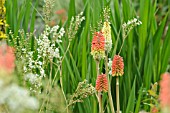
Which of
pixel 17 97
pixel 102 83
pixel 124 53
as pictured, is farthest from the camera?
pixel 124 53

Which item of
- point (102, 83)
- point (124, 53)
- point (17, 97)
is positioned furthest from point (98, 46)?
point (124, 53)

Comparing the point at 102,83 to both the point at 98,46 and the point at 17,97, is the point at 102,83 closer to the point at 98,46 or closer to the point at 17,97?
the point at 98,46

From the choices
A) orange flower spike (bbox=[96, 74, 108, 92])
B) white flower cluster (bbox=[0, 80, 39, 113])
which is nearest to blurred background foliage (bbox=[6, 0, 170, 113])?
orange flower spike (bbox=[96, 74, 108, 92])

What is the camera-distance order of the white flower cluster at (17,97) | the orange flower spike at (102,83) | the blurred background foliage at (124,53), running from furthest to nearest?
the blurred background foliage at (124,53), the orange flower spike at (102,83), the white flower cluster at (17,97)

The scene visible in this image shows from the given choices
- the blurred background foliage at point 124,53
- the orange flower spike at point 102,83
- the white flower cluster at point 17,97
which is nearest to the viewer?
the white flower cluster at point 17,97

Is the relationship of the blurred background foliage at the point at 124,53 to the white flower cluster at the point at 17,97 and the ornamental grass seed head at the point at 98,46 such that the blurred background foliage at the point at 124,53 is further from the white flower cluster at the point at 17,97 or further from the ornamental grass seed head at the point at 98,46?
the white flower cluster at the point at 17,97

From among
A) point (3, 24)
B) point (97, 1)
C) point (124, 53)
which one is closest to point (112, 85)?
point (124, 53)

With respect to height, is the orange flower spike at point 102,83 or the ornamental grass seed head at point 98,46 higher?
the ornamental grass seed head at point 98,46

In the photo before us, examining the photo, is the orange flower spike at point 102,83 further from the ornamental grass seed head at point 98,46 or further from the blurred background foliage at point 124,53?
the blurred background foliage at point 124,53

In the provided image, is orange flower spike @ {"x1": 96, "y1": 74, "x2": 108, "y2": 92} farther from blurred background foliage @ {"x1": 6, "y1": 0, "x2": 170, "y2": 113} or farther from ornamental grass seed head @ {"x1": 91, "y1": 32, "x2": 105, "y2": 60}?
blurred background foliage @ {"x1": 6, "y1": 0, "x2": 170, "y2": 113}

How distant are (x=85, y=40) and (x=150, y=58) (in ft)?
1.51

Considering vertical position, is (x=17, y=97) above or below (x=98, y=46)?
below

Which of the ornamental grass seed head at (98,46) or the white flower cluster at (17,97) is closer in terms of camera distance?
the white flower cluster at (17,97)

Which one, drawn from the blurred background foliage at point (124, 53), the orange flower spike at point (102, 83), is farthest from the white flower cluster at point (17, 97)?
the blurred background foliage at point (124, 53)
